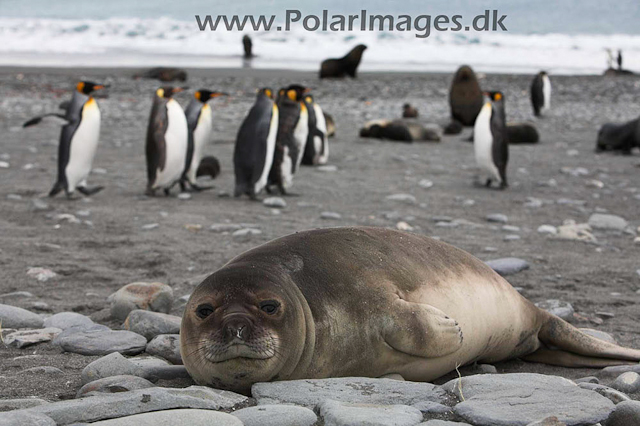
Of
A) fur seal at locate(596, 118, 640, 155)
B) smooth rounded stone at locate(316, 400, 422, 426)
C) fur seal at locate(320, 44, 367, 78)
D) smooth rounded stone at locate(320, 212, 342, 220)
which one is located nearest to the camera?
smooth rounded stone at locate(316, 400, 422, 426)

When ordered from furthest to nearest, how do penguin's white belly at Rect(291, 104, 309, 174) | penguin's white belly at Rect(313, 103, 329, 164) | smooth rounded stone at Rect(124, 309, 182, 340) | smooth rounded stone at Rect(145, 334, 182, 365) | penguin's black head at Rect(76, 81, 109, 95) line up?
1. penguin's white belly at Rect(313, 103, 329, 164)
2. penguin's white belly at Rect(291, 104, 309, 174)
3. penguin's black head at Rect(76, 81, 109, 95)
4. smooth rounded stone at Rect(124, 309, 182, 340)
5. smooth rounded stone at Rect(145, 334, 182, 365)

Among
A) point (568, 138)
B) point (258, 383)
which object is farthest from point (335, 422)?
point (568, 138)

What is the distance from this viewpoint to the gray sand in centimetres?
496

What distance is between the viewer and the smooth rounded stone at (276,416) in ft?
7.91

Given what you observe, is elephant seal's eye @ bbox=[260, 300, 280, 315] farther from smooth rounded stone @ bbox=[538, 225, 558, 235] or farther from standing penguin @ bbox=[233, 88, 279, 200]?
standing penguin @ bbox=[233, 88, 279, 200]

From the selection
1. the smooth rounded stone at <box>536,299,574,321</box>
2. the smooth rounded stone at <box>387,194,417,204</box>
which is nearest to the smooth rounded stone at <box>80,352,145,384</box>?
the smooth rounded stone at <box>536,299,574,321</box>

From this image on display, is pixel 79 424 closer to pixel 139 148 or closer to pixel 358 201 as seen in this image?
pixel 358 201

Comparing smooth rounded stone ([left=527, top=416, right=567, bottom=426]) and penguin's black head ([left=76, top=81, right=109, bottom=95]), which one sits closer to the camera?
smooth rounded stone ([left=527, top=416, right=567, bottom=426])

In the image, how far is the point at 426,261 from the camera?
346 centimetres

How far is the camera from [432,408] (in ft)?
8.61

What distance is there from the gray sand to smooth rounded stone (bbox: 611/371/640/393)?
1.20 feet

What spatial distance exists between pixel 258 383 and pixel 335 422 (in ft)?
1.29

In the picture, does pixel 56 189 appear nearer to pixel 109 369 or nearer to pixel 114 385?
pixel 109 369

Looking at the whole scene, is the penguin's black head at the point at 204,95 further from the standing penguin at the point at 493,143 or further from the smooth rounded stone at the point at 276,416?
the smooth rounded stone at the point at 276,416
